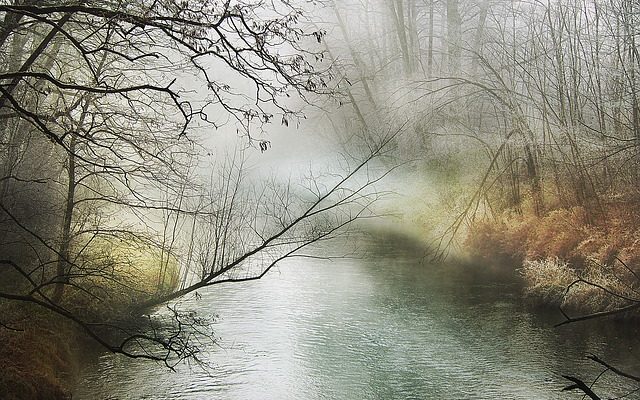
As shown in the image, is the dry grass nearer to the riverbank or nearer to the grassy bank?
the riverbank

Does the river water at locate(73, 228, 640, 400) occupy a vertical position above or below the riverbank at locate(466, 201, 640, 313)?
below

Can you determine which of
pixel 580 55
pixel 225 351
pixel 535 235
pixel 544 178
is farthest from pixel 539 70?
pixel 225 351

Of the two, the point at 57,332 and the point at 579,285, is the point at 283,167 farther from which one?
the point at 57,332

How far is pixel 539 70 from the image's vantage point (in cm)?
1469

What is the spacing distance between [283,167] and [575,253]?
376 inches

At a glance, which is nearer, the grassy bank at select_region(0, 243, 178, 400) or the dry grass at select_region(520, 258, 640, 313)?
the grassy bank at select_region(0, 243, 178, 400)

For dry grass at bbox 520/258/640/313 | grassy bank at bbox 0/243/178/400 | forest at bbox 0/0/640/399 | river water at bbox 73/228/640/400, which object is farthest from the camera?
dry grass at bbox 520/258/640/313

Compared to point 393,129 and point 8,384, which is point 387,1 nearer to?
point 393,129

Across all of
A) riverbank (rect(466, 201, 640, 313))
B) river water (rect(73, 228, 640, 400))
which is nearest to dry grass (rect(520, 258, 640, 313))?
riverbank (rect(466, 201, 640, 313))

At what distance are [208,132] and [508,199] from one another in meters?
7.32

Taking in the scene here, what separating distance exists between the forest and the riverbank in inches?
1.9

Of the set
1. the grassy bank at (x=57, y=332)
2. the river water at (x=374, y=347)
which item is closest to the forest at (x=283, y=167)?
the grassy bank at (x=57, y=332)

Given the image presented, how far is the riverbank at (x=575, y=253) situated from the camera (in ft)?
35.5

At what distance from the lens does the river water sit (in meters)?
7.92
